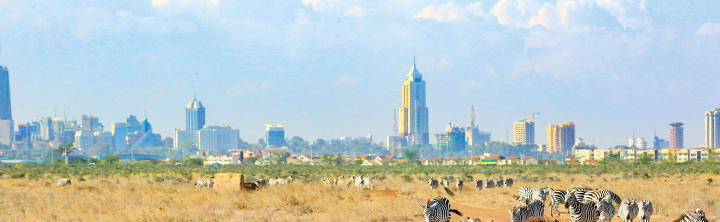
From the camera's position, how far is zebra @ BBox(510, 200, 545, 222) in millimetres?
18172

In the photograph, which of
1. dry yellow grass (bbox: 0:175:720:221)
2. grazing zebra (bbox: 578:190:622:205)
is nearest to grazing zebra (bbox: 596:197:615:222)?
grazing zebra (bbox: 578:190:622:205)

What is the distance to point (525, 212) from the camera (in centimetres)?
1852

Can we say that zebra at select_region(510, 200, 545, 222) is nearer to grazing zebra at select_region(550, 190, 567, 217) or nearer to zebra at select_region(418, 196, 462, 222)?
zebra at select_region(418, 196, 462, 222)

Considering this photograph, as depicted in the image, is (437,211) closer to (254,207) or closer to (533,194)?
(254,207)

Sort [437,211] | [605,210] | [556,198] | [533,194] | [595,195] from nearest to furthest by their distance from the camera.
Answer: [437,211], [605,210], [595,195], [556,198], [533,194]

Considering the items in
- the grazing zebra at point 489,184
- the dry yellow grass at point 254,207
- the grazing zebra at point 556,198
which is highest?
the grazing zebra at point 556,198

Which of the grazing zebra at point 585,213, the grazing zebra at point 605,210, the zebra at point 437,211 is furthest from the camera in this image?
the grazing zebra at point 585,213

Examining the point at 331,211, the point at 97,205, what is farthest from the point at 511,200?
the point at 97,205

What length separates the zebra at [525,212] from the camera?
18172mm

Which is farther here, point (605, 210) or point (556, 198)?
point (556, 198)

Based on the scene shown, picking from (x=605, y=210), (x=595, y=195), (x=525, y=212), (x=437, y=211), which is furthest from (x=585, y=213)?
(x=437, y=211)

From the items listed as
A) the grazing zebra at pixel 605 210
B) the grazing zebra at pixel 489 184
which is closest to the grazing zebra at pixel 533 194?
the grazing zebra at pixel 605 210

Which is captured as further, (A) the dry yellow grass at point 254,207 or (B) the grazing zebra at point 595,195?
(A) the dry yellow grass at point 254,207

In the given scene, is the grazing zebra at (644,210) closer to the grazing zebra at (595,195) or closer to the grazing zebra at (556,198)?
the grazing zebra at (595,195)
